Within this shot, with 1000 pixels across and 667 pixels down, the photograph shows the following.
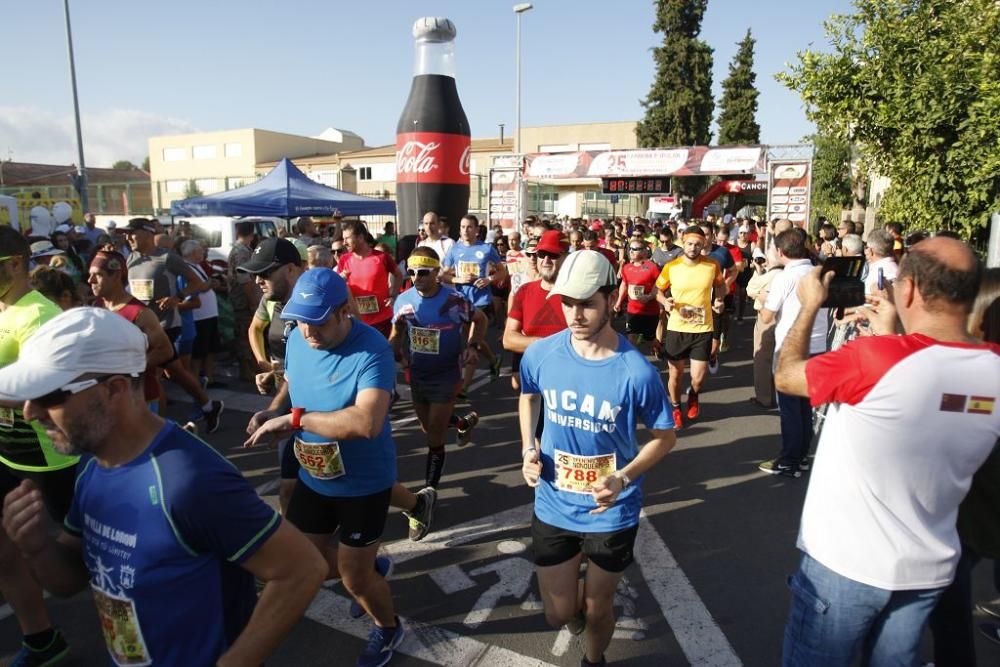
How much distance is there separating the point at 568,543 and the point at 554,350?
0.82 meters

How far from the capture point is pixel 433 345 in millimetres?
4805

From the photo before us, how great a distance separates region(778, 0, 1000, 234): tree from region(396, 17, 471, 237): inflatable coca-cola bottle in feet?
19.5

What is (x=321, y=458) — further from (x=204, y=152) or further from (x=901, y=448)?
(x=204, y=152)

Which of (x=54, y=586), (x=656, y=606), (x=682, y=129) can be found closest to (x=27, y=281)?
(x=54, y=586)

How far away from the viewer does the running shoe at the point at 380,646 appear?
3.00 meters

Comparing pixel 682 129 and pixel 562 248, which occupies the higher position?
pixel 682 129

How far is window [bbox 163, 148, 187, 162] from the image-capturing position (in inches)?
2442

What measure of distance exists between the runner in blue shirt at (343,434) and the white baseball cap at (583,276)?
876 mm

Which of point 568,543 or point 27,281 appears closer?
point 568,543

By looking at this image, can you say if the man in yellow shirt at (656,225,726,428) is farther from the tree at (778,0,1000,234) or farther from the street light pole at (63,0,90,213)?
the street light pole at (63,0,90,213)

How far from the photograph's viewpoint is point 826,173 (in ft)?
132

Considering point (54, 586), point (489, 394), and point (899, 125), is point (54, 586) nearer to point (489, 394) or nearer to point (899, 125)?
point (489, 394)

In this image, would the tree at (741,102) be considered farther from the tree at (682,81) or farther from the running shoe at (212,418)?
the running shoe at (212,418)

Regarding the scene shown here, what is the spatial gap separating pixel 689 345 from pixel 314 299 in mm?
4780
